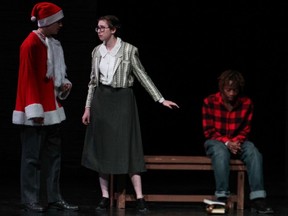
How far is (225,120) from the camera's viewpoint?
965 cm

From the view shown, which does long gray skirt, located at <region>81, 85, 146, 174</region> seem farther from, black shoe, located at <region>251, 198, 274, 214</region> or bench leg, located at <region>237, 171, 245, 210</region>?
black shoe, located at <region>251, 198, 274, 214</region>

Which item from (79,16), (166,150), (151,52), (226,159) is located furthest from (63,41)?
(226,159)

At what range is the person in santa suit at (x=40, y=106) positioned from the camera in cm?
907

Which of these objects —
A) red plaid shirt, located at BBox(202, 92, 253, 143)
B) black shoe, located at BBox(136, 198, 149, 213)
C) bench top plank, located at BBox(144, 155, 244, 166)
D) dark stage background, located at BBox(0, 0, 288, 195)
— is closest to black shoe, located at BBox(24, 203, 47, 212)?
black shoe, located at BBox(136, 198, 149, 213)

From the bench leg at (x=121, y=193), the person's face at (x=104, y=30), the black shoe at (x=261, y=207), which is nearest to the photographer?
the person's face at (x=104, y=30)

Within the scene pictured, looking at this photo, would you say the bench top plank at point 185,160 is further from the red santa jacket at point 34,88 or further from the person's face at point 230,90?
the red santa jacket at point 34,88

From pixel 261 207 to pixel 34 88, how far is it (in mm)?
2337

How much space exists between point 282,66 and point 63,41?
10.3 ft

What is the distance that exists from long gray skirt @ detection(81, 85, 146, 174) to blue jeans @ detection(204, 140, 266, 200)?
0.67 metres

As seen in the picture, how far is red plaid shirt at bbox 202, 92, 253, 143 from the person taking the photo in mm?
9648

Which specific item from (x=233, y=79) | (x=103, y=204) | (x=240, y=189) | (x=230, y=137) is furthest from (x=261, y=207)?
(x=103, y=204)

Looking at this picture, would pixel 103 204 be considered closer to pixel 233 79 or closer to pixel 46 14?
pixel 233 79

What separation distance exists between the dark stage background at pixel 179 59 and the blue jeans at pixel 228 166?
2.01m

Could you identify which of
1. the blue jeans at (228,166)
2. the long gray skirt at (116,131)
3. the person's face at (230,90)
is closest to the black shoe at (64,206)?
the long gray skirt at (116,131)
